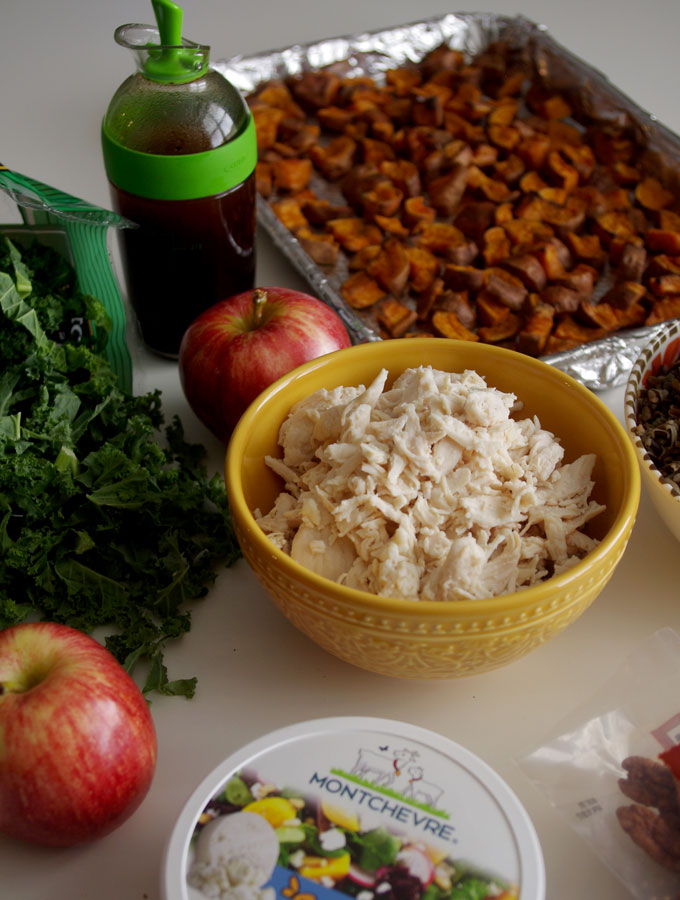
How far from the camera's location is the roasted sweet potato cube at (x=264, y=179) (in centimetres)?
167

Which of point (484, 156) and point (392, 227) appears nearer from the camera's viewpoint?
point (392, 227)

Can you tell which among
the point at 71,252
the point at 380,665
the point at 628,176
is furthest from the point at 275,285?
the point at 380,665

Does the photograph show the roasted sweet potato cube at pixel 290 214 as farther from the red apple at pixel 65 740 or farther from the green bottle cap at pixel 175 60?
the red apple at pixel 65 740

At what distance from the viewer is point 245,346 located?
3.89 feet

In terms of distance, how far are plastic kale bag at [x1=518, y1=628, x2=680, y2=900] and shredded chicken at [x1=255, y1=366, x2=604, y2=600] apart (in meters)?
0.14

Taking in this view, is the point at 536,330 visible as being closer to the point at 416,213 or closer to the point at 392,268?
the point at 392,268

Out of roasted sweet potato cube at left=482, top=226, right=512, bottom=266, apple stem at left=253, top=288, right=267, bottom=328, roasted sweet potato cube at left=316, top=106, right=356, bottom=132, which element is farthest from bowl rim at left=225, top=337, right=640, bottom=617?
roasted sweet potato cube at left=316, top=106, right=356, bottom=132

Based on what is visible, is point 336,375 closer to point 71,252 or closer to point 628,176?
point 71,252

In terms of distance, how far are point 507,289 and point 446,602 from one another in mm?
753

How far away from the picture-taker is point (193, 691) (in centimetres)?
100

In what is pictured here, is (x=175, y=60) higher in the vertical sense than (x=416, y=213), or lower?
higher

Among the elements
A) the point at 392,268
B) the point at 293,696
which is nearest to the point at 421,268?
the point at 392,268

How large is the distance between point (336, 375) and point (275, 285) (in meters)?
0.52

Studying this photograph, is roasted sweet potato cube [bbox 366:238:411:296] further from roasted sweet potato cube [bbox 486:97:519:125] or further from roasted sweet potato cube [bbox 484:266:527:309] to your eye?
roasted sweet potato cube [bbox 486:97:519:125]
